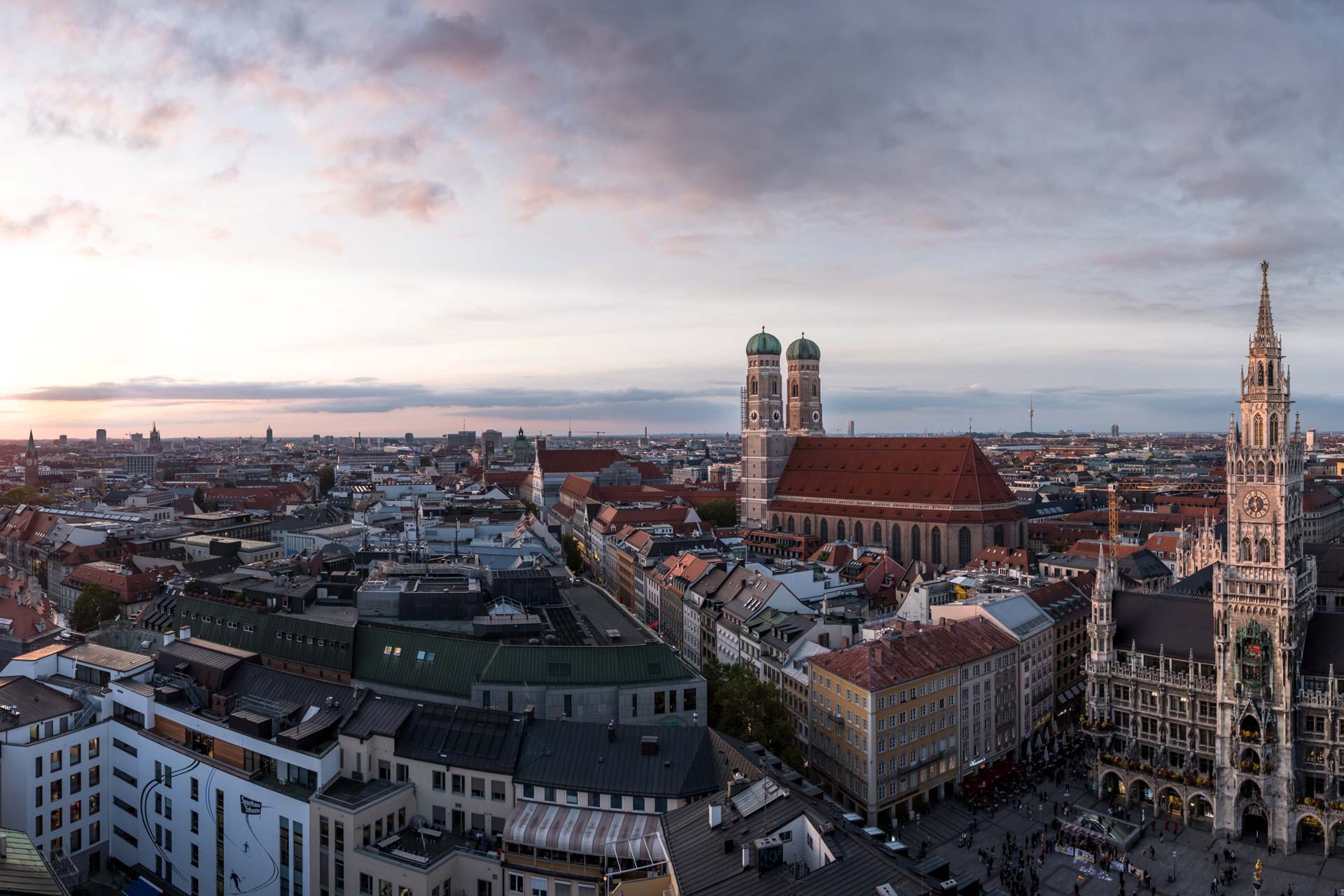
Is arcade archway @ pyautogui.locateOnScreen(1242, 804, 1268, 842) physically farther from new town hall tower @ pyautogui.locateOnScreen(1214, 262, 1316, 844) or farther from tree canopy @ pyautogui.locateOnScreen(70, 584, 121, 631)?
tree canopy @ pyautogui.locateOnScreen(70, 584, 121, 631)

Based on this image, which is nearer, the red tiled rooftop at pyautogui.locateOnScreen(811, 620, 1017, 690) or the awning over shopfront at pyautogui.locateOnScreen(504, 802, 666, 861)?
the awning over shopfront at pyautogui.locateOnScreen(504, 802, 666, 861)

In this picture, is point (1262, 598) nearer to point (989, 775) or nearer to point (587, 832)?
point (989, 775)

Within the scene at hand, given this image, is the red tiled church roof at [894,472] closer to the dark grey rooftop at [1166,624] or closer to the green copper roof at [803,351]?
the green copper roof at [803,351]

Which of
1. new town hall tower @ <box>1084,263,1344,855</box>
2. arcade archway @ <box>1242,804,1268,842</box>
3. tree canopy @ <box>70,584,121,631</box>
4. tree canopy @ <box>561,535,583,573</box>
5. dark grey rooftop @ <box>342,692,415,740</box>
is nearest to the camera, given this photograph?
dark grey rooftop @ <box>342,692,415,740</box>

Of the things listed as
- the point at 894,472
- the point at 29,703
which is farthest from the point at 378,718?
the point at 894,472

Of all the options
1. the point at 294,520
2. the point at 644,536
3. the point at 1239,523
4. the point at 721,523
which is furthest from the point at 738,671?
the point at 721,523

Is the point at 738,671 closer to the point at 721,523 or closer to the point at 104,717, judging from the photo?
the point at 104,717

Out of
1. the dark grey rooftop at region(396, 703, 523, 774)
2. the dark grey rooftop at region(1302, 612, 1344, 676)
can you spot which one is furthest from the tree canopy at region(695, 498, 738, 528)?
the dark grey rooftop at region(396, 703, 523, 774)
